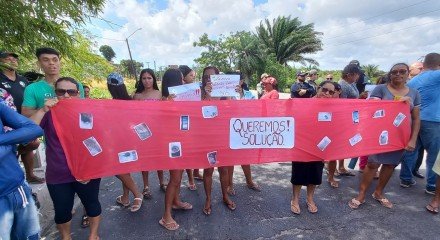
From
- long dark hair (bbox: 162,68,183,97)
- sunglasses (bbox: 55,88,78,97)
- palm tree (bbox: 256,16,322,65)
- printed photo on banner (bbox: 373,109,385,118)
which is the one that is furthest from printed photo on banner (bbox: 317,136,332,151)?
palm tree (bbox: 256,16,322,65)

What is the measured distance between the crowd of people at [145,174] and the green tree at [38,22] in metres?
0.26

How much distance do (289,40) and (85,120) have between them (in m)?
35.2

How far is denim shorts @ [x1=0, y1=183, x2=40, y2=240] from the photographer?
1824 millimetres

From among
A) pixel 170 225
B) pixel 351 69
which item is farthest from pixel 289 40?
pixel 170 225

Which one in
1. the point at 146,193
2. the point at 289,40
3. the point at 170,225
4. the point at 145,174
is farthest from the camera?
the point at 289,40

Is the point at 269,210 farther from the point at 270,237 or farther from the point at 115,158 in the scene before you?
the point at 115,158

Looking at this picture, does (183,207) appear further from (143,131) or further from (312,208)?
(312,208)

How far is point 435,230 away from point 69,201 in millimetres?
3901

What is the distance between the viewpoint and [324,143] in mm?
3414

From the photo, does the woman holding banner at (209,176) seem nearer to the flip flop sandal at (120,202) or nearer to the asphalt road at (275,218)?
the asphalt road at (275,218)

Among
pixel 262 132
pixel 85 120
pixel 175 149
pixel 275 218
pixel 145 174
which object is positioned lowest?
pixel 275 218

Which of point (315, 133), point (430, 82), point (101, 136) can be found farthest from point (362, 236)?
point (101, 136)

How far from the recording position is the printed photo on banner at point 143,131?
9.75 ft

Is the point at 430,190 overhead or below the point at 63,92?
below
